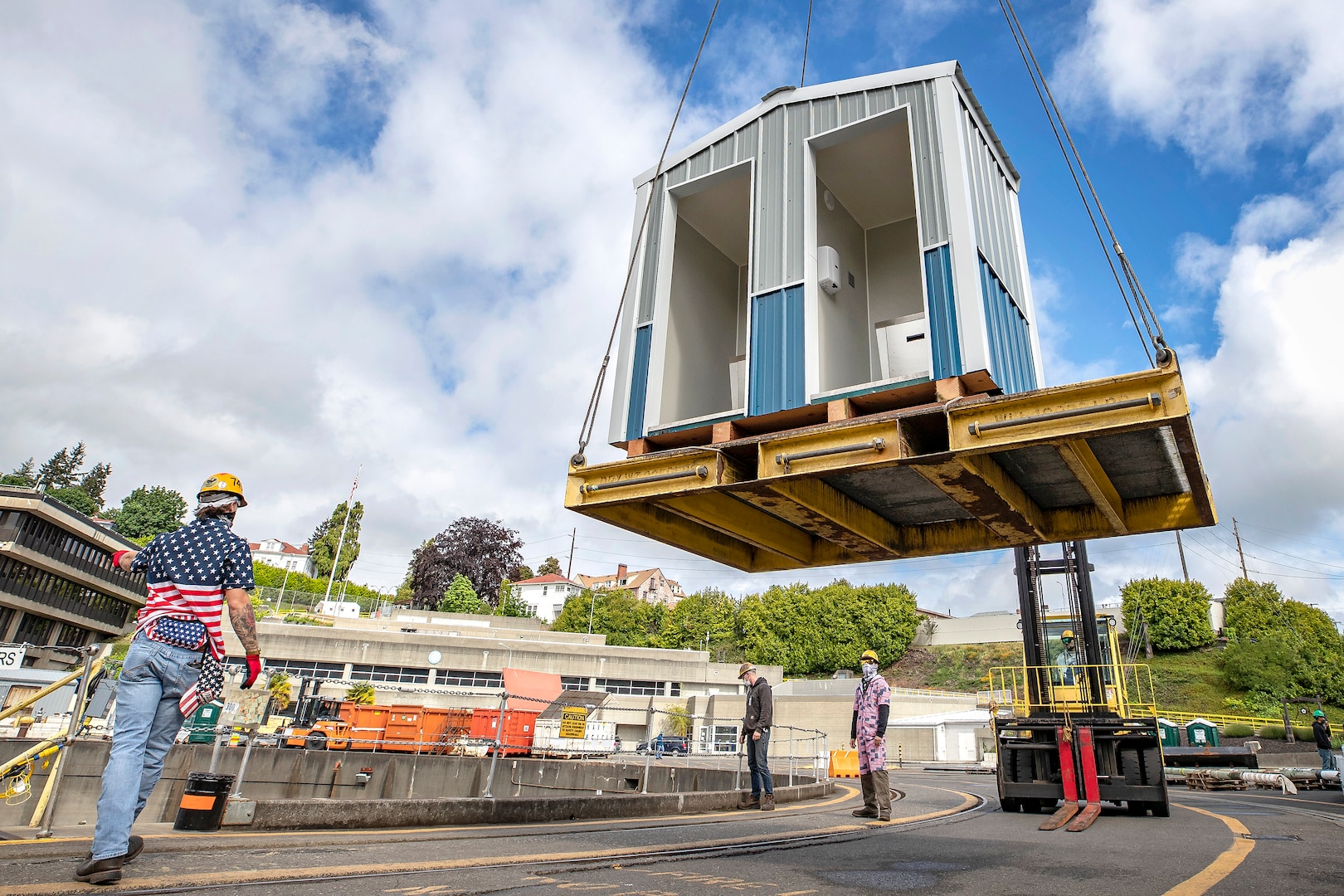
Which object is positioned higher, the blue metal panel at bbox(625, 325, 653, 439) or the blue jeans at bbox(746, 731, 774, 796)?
the blue metal panel at bbox(625, 325, 653, 439)

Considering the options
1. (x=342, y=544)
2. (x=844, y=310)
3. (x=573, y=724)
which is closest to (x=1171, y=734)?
(x=573, y=724)

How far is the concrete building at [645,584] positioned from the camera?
352ft

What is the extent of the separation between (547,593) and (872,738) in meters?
94.2

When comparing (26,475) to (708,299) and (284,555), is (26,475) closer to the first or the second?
(284,555)

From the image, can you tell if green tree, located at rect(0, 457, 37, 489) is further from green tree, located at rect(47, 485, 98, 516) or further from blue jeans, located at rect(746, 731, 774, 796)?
blue jeans, located at rect(746, 731, 774, 796)

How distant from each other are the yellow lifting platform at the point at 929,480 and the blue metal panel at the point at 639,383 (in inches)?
10.4

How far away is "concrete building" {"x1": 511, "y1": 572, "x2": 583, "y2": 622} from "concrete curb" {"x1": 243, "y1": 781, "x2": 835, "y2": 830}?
89665mm

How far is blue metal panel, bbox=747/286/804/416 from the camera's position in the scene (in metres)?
6.21

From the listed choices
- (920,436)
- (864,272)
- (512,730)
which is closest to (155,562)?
(920,436)

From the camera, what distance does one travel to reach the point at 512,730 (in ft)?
68.3

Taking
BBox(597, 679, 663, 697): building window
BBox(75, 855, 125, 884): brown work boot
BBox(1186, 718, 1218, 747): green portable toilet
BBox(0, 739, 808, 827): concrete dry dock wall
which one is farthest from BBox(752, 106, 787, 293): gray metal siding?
BBox(597, 679, 663, 697): building window

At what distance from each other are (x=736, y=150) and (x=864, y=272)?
6.55ft

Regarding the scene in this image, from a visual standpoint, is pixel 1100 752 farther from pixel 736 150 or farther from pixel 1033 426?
pixel 736 150


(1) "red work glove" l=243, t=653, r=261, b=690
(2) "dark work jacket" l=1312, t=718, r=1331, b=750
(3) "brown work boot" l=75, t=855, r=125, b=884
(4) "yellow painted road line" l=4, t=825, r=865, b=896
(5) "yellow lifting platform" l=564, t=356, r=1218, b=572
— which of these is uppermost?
(5) "yellow lifting platform" l=564, t=356, r=1218, b=572
